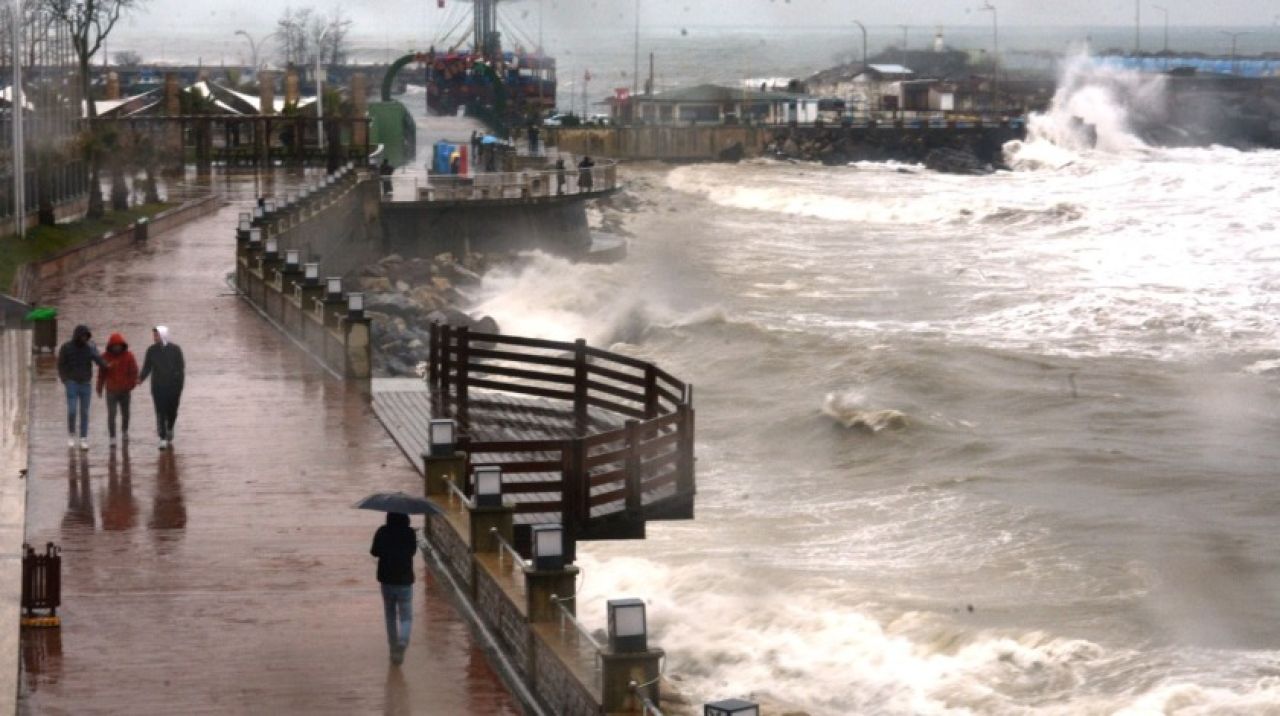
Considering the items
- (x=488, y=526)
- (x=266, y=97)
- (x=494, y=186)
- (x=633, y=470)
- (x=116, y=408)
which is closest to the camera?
(x=488, y=526)

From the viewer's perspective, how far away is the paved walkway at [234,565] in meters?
13.1

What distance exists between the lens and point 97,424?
22219 millimetres

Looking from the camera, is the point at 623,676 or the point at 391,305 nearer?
the point at 623,676

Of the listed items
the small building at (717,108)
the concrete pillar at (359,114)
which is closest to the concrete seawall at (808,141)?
the small building at (717,108)

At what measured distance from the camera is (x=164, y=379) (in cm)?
2086

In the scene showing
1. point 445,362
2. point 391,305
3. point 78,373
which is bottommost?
point 391,305

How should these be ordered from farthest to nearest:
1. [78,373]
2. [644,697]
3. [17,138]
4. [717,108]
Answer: [717,108], [17,138], [78,373], [644,697]

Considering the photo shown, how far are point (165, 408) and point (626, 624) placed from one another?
419 inches

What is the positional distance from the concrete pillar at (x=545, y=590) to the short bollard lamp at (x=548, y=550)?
4cm

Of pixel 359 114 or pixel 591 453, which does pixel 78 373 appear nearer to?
pixel 591 453

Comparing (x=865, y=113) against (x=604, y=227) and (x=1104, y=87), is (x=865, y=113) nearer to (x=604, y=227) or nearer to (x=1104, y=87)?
(x=1104, y=87)

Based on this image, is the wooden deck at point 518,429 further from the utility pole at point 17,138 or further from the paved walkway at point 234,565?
the utility pole at point 17,138

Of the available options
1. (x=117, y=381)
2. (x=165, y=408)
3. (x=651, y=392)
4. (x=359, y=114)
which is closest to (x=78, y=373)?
(x=117, y=381)

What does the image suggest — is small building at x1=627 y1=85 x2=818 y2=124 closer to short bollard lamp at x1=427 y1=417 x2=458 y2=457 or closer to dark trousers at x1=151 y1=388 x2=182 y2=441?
dark trousers at x1=151 y1=388 x2=182 y2=441
